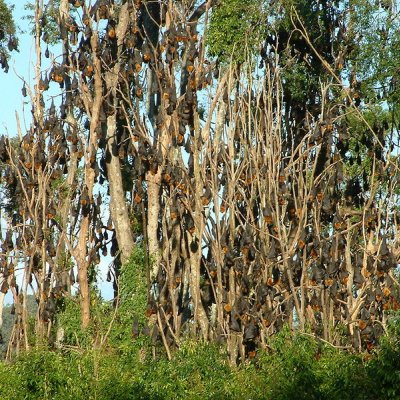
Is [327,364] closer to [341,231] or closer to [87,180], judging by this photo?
[341,231]

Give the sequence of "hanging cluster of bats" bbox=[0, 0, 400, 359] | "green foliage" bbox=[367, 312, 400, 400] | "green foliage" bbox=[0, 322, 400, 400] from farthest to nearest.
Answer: "hanging cluster of bats" bbox=[0, 0, 400, 359]
"green foliage" bbox=[0, 322, 400, 400]
"green foliage" bbox=[367, 312, 400, 400]

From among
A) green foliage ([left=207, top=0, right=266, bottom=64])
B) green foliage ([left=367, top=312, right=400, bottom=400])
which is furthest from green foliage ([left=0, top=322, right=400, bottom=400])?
green foliage ([left=207, top=0, right=266, bottom=64])

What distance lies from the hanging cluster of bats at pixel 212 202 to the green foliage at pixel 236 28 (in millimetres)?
293

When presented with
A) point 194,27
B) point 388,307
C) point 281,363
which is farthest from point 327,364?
point 194,27

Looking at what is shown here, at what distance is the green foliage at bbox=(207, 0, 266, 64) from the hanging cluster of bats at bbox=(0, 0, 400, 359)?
0.96 ft

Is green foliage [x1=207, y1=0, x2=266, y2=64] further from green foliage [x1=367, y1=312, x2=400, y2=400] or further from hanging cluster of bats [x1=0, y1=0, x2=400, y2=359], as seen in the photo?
green foliage [x1=367, y1=312, x2=400, y2=400]

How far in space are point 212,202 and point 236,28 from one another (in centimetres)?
290

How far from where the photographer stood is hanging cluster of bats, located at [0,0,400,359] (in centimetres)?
1652

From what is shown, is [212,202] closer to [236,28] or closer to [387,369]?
[236,28]

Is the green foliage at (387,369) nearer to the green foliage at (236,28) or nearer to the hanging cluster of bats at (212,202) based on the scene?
the hanging cluster of bats at (212,202)

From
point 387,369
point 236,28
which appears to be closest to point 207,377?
point 387,369

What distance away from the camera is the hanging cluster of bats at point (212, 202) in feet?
54.2

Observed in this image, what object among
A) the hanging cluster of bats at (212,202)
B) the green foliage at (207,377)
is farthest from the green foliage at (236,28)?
the green foliage at (207,377)

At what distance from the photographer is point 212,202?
56.2ft
